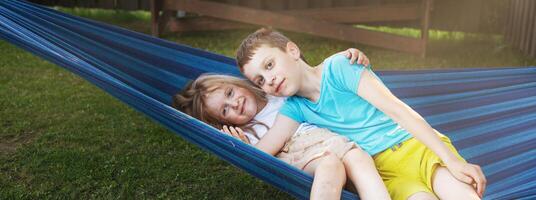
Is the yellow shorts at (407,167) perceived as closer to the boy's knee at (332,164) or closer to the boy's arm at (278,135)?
the boy's knee at (332,164)

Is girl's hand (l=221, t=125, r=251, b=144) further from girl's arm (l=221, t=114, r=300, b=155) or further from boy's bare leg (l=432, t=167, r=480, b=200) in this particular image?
boy's bare leg (l=432, t=167, r=480, b=200)

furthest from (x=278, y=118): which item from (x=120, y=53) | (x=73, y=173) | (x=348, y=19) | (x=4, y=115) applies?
(x=348, y=19)

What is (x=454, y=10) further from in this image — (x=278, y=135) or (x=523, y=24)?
(x=278, y=135)

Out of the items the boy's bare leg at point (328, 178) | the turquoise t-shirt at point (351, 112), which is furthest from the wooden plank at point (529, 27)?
the boy's bare leg at point (328, 178)

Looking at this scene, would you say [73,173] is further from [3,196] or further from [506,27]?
[506,27]

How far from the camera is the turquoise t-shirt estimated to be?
180cm

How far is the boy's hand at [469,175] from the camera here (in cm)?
156

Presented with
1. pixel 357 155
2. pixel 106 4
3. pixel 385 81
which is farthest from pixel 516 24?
pixel 106 4

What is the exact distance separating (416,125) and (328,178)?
0.84 feet

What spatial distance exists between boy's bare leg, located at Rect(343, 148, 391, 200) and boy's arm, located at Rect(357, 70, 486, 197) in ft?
0.45

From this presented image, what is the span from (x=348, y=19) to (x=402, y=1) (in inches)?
20.5

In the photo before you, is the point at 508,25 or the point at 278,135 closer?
the point at 278,135

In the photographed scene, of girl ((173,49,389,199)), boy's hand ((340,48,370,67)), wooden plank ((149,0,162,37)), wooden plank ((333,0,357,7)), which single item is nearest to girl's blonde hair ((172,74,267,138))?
girl ((173,49,389,199))

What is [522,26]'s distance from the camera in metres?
4.86
